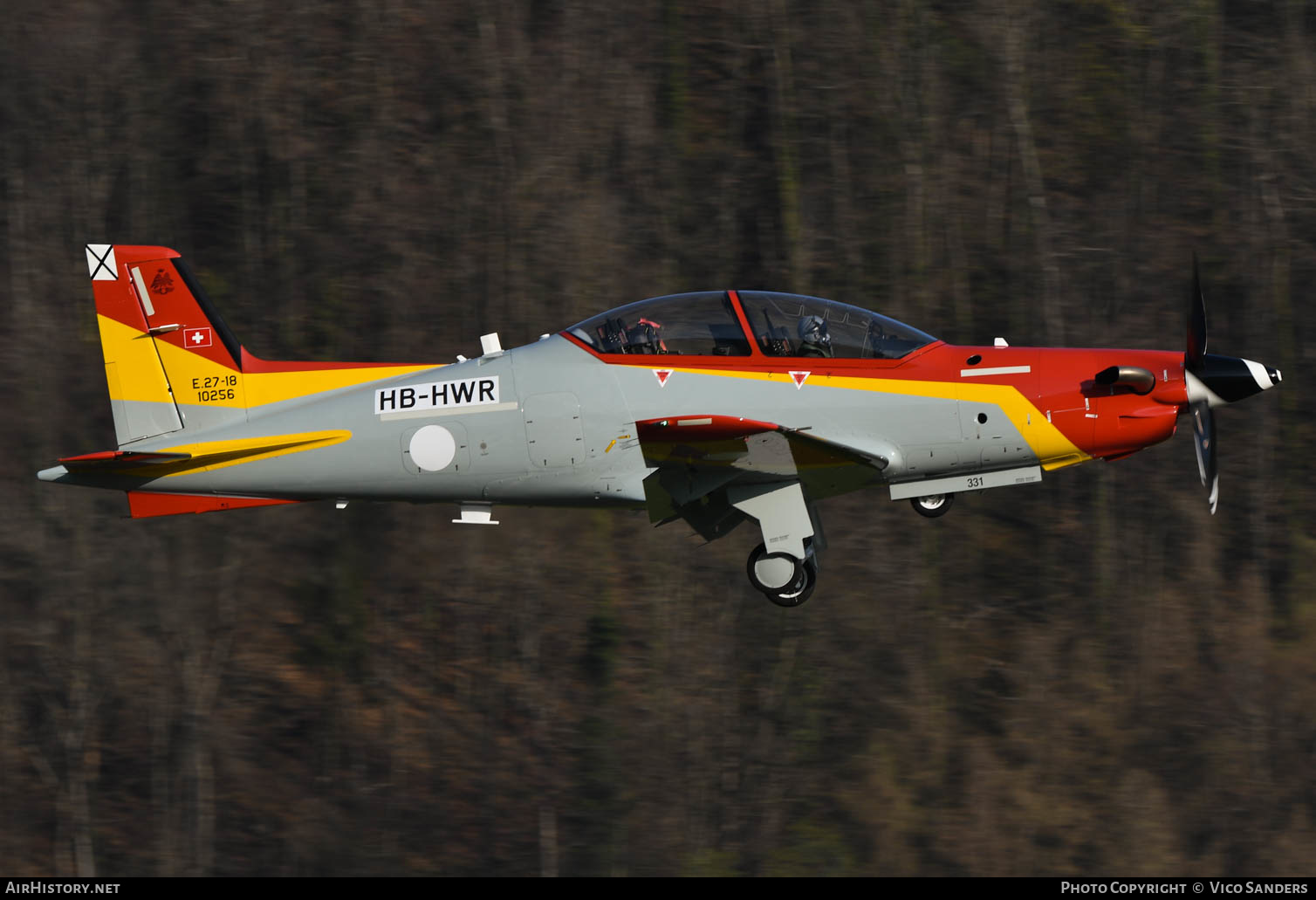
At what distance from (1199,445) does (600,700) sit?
47.9ft

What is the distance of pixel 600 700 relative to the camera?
79.0 ft

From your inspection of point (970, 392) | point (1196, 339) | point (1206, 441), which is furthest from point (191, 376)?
point (1206, 441)

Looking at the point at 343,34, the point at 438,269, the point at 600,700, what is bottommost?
the point at 600,700

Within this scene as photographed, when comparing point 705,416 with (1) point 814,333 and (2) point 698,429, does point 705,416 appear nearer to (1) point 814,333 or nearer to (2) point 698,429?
(2) point 698,429

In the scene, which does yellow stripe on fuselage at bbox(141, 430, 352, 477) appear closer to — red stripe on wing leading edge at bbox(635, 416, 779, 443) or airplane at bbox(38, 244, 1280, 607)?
→ airplane at bbox(38, 244, 1280, 607)

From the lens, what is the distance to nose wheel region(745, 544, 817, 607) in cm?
1121

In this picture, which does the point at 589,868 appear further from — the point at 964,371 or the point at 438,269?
the point at 964,371

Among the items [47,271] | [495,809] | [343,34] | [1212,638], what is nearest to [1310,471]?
[1212,638]

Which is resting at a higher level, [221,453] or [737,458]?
[221,453]

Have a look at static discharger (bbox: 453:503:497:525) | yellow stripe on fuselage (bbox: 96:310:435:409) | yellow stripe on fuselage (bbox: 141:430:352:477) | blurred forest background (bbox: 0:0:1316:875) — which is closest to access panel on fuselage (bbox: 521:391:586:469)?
static discharger (bbox: 453:503:497:525)

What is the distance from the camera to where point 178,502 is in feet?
39.0

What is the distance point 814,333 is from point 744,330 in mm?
532

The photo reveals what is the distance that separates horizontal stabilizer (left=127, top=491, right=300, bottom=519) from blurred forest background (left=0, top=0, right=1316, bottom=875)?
1241cm

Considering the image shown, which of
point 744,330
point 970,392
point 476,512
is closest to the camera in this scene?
point 970,392
